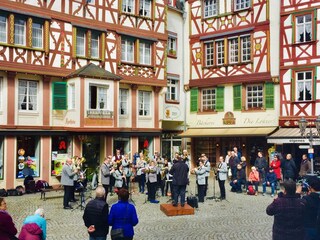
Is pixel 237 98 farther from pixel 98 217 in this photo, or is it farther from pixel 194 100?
pixel 98 217

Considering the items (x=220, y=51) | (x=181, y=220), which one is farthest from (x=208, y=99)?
(x=181, y=220)

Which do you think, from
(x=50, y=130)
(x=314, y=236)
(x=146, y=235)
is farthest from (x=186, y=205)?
(x=50, y=130)

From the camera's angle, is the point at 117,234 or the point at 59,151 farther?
the point at 59,151

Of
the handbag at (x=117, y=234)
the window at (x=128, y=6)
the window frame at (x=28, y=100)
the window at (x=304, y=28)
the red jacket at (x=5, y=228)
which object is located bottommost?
the handbag at (x=117, y=234)

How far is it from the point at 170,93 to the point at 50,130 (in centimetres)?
1002

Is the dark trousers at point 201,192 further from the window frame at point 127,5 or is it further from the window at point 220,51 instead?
the window at point 220,51

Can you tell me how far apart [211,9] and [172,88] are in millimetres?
5829

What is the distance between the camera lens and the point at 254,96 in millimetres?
27297

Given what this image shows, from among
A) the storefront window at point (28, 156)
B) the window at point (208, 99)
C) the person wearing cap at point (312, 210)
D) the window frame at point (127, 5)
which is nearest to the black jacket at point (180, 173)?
the person wearing cap at point (312, 210)

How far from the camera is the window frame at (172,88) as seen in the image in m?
29.4

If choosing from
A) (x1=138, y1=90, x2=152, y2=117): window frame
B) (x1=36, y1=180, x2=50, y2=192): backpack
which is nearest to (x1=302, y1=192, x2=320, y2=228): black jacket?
(x1=36, y1=180, x2=50, y2=192): backpack

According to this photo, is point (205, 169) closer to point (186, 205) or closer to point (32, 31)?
point (186, 205)

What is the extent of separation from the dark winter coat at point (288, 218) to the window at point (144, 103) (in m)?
20.0

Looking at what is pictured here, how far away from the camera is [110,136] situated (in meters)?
24.7
